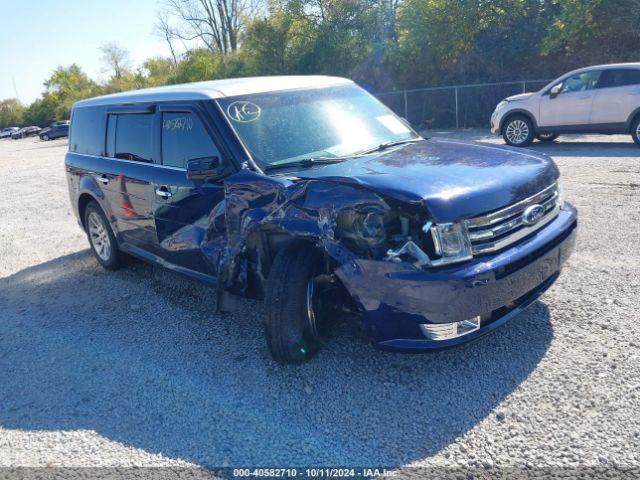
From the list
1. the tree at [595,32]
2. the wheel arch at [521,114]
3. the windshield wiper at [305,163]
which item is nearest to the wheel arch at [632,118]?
the wheel arch at [521,114]

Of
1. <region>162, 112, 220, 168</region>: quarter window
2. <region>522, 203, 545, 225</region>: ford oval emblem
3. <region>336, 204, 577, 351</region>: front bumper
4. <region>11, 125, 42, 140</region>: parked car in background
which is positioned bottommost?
<region>11, 125, 42, 140</region>: parked car in background

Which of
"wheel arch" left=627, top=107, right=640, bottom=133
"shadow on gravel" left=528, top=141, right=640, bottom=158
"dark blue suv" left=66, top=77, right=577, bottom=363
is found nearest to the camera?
"dark blue suv" left=66, top=77, right=577, bottom=363

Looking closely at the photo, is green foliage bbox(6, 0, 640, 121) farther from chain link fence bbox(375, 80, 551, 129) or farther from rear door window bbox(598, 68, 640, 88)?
rear door window bbox(598, 68, 640, 88)

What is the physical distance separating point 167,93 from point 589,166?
784 cm

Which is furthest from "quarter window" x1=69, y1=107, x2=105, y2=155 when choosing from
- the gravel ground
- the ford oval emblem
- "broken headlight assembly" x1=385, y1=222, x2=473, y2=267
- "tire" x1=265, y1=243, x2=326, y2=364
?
the ford oval emblem

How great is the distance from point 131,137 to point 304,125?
196 centimetres

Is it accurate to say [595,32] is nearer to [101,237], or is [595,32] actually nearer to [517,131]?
[517,131]

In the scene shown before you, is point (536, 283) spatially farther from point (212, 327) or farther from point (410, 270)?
point (212, 327)

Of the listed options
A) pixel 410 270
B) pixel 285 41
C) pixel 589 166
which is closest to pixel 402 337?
pixel 410 270

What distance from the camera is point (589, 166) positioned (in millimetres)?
9734

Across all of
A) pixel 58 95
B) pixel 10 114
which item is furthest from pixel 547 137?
pixel 10 114

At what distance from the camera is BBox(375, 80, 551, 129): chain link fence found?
18578 mm

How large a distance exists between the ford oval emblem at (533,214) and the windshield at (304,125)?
4.52 ft

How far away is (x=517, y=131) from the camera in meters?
12.9
